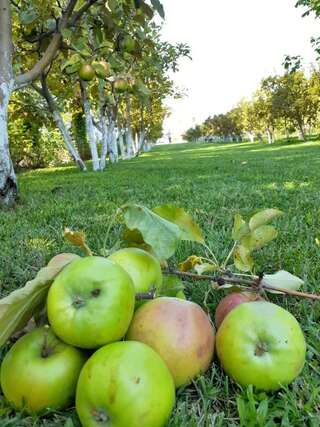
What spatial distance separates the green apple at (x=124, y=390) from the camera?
0.95 metres

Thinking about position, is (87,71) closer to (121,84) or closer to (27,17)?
(121,84)

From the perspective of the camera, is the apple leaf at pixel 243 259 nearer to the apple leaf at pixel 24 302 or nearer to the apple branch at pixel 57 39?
the apple leaf at pixel 24 302

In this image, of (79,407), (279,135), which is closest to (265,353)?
(79,407)

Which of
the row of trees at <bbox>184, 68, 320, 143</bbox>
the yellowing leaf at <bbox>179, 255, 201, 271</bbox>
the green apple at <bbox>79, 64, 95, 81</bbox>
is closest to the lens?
the yellowing leaf at <bbox>179, 255, 201, 271</bbox>

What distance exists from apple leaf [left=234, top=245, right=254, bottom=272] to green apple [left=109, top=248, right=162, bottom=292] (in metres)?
0.37

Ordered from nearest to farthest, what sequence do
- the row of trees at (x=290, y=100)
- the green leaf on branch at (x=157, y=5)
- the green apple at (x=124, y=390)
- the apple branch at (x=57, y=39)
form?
the green apple at (x=124, y=390) < the green leaf on branch at (x=157, y=5) < the apple branch at (x=57, y=39) < the row of trees at (x=290, y=100)

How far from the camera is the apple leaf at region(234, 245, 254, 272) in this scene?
1.57 meters

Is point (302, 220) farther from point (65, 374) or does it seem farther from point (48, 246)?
point (65, 374)

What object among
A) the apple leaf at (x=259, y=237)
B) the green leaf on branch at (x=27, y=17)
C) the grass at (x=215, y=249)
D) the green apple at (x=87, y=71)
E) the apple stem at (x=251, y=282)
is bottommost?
the grass at (x=215, y=249)

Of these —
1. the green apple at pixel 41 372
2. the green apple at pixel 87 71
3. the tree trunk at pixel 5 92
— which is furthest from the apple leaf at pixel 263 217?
the tree trunk at pixel 5 92

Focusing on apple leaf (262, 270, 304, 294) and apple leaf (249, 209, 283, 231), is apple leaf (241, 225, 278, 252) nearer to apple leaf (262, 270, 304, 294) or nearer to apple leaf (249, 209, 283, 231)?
apple leaf (249, 209, 283, 231)

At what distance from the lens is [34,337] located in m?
1.14

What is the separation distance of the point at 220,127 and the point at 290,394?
70.9 m

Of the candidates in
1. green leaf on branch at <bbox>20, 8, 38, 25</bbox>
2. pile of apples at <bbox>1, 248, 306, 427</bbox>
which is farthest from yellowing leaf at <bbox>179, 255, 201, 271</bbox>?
green leaf on branch at <bbox>20, 8, 38, 25</bbox>
